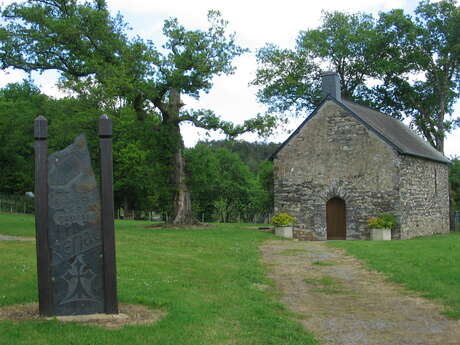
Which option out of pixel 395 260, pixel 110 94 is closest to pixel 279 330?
pixel 395 260

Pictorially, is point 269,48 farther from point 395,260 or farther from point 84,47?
point 395,260

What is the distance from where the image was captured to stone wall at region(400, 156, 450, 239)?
24406mm

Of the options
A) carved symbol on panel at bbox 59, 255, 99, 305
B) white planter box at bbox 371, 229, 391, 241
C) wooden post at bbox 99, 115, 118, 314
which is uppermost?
wooden post at bbox 99, 115, 118, 314

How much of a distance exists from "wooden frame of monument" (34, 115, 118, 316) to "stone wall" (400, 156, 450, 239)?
62.9 feet

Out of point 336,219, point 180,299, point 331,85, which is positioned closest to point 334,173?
point 336,219

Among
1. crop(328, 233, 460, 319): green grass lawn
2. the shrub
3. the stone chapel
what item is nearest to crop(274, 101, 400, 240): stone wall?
the stone chapel

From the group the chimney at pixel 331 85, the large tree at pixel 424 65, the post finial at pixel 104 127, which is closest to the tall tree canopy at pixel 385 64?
the large tree at pixel 424 65

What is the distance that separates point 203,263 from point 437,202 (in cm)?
2084

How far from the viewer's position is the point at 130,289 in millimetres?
8953

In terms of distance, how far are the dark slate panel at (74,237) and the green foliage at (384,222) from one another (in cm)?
1827

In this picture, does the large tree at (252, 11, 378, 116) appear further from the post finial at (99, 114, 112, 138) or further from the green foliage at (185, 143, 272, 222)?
the post finial at (99, 114, 112, 138)

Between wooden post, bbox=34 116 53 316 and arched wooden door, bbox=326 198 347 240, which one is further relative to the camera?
arched wooden door, bbox=326 198 347 240

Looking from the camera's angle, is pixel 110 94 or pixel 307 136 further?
pixel 307 136

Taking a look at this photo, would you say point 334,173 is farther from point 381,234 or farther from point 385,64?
point 385,64
